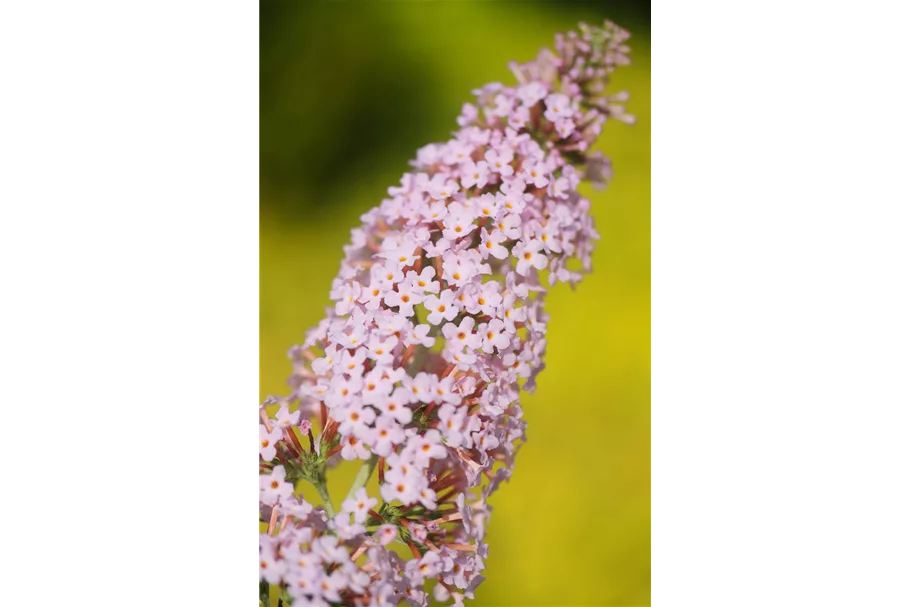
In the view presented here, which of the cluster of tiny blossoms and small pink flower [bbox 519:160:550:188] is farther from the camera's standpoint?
small pink flower [bbox 519:160:550:188]

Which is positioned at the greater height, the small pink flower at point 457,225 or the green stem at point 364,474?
the small pink flower at point 457,225

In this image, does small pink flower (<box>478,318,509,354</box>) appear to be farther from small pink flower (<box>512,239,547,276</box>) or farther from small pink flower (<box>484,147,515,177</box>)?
small pink flower (<box>484,147,515,177</box>)

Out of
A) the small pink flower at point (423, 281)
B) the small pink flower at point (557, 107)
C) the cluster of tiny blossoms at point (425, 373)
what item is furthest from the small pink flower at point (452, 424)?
the small pink flower at point (557, 107)

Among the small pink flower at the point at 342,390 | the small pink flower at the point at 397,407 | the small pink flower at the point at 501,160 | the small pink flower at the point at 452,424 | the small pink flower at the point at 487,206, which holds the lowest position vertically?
the small pink flower at the point at 452,424

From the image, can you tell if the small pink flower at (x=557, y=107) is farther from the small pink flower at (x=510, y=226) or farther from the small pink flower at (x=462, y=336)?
the small pink flower at (x=462, y=336)

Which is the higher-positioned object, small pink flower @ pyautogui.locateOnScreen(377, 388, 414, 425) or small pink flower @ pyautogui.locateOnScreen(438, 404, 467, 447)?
small pink flower @ pyautogui.locateOnScreen(377, 388, 414, 425)

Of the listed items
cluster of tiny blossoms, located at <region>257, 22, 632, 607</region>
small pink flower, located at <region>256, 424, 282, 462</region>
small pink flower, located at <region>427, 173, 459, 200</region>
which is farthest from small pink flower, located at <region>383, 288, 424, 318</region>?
small pink flower, located at <region>256, 424, 282, 462</region>
